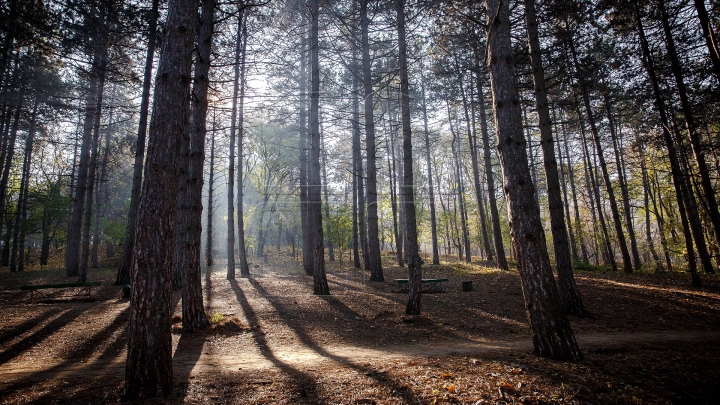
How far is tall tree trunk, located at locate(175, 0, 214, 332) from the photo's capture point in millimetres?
6879

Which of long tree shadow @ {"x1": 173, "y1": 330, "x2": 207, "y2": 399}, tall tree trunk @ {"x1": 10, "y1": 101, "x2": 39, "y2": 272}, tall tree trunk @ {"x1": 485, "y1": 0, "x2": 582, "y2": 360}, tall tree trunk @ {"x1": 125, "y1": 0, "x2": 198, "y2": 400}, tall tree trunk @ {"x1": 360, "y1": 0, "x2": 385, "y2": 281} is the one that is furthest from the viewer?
tall tree trunk @ {"x1": 10, "y1": 101, "x2": 39, "y2": 272}

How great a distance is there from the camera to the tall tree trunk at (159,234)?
3.55m

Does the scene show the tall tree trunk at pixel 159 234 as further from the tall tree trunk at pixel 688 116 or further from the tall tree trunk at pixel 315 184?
the tall tree trunk at pixel 688 116

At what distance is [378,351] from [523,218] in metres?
3.41

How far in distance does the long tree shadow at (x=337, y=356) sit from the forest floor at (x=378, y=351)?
2 centimetres

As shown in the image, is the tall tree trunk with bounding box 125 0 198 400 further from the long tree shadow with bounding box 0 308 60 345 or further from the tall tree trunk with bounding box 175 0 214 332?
the long tree shadow with bounding box 0 308 60 345

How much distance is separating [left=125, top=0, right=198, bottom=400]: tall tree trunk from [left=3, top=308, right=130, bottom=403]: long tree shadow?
1.13m

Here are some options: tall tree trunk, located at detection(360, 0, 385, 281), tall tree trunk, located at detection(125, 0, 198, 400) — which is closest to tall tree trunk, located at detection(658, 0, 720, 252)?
tall tree trunk, located at detection(360, 0, 385, 281)

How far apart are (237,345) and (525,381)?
4.98 metres

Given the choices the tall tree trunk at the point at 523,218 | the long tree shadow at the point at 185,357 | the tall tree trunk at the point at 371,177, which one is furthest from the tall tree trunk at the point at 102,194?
the tall tree trunk at the point at 523,218

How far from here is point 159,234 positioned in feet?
12.1

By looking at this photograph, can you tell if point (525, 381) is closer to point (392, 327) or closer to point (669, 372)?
point (669, 372)

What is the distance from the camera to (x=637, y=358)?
193 inches

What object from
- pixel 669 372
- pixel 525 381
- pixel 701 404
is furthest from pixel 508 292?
pixel 525 381
